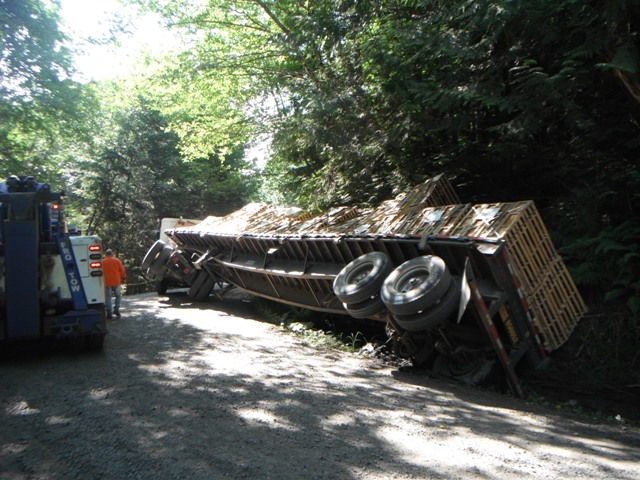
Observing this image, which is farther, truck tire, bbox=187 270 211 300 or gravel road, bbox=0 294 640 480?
truck tire, bbox=187 270 211 300

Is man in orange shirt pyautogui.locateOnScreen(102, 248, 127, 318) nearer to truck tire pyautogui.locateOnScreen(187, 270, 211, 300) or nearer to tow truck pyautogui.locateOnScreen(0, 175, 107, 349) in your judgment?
truck tire pyautogui.locateOnScreen(187, 270, 211, 300)

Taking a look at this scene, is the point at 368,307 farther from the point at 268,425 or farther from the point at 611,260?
the point at 611,260

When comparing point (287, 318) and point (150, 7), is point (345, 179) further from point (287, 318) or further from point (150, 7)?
point (150, 7)

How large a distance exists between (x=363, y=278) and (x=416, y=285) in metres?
1.20

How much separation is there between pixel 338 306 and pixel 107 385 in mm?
4808

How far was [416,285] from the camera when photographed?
7.62 meters

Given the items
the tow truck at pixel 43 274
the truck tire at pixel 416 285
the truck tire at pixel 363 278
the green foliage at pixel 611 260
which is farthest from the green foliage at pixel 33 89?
the green foliage at pixel 611 260

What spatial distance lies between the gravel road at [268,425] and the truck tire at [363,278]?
1.17 m

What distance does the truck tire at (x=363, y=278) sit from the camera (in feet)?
27.1

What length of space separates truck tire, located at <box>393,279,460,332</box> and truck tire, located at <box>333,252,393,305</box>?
0.91 m

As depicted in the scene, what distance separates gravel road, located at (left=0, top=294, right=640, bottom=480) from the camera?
4.29 meters

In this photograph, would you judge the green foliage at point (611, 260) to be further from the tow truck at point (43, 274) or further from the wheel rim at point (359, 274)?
the tow truck at point (43, 274)

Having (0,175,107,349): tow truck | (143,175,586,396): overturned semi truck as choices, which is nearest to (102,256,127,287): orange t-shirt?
(0,175,107,349): tow truck

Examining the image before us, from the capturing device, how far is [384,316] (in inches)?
334
